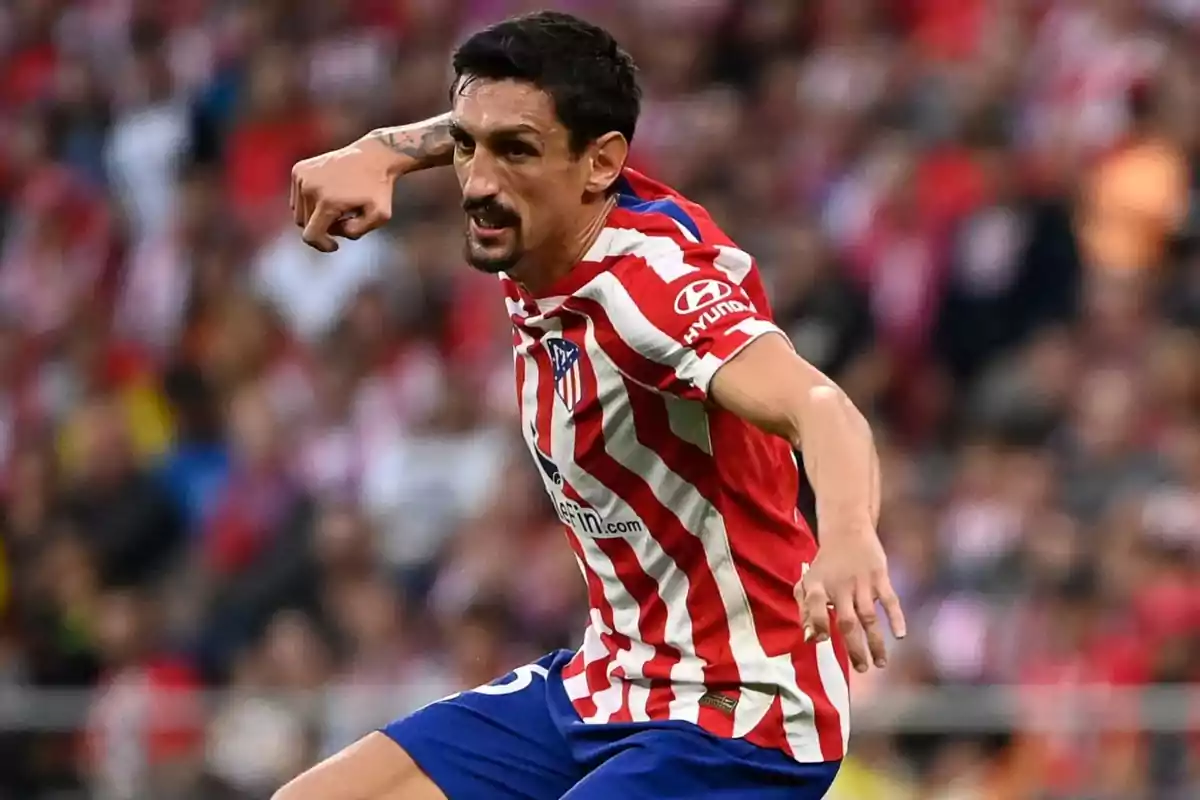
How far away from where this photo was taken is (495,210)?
4504 mm

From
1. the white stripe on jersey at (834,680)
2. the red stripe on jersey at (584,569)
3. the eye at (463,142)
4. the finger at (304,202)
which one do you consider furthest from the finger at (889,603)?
the finger at (304,202)

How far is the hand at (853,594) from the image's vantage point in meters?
3.68

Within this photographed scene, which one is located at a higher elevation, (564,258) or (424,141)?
(424,141)

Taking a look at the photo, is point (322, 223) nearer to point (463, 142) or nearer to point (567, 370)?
point (463, 142)

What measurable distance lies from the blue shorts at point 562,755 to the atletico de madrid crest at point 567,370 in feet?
2.17

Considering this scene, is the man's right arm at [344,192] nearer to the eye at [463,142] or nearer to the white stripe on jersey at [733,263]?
the eye at [463,142]

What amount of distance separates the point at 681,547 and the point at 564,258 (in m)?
0.61

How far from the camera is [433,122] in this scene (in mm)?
5148

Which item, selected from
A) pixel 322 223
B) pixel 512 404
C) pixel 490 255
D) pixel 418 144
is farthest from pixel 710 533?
pixel 512 404

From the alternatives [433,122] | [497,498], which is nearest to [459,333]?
[497,498]

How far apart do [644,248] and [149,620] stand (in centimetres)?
679

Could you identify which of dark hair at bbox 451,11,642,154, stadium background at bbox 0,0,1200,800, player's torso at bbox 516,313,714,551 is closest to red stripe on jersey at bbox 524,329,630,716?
player's torso at bbox 516,313,714,551

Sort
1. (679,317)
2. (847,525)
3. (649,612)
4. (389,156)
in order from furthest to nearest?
(389,156), (649,612), (679,317), (847,525)

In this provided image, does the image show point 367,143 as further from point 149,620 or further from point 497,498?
point 149,620
